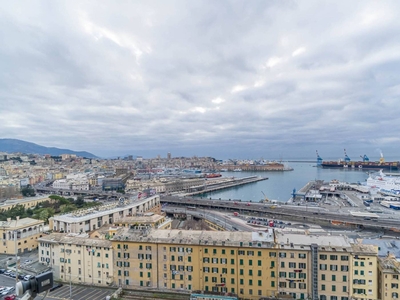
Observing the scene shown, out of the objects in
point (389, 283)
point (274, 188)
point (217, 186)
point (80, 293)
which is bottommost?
point (274, 188)

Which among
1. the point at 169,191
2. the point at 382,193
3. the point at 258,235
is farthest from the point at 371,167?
the point at 258,235

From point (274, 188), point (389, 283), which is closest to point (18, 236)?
point (389, 283)

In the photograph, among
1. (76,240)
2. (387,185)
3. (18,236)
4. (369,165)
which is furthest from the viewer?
(369,165)

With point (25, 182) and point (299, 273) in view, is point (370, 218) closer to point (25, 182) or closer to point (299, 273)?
point (299, 273)

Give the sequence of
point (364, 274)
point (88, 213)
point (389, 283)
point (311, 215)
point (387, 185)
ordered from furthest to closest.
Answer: point (387, 185)
point (311, 215)
point (88, 213)
point (364, 274)
point (389, 283)

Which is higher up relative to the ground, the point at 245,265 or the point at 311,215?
the point at 245,265

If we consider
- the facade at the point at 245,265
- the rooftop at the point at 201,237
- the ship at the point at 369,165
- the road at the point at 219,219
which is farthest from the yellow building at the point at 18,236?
the ship at the point at 369,165

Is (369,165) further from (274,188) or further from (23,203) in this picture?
(23,203)

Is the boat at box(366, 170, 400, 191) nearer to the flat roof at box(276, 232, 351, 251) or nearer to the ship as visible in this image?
the flat roof at box(276, 232, 351, 251)
